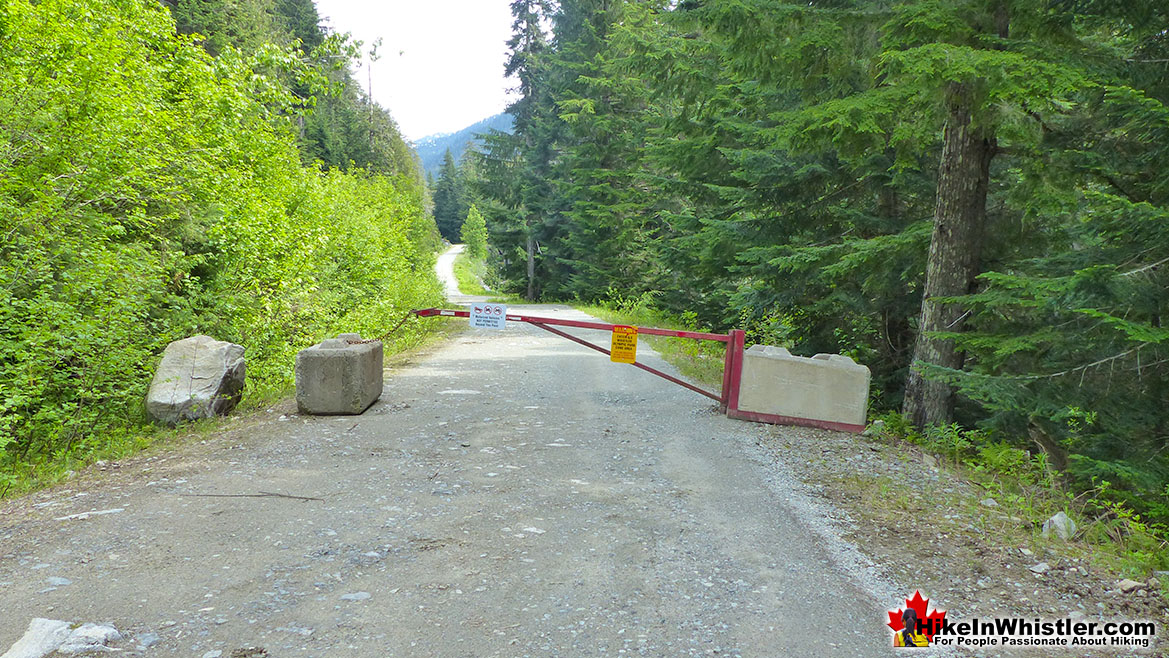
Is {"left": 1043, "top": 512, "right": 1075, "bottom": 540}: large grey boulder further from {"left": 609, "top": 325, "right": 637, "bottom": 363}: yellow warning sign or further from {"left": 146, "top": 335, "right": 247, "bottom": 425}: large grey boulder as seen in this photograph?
{"left": 146, "top": 335, "right": 247, "bottom": 425}: large grey boulder

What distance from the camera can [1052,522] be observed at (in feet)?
16.2

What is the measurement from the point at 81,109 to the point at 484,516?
273 inches

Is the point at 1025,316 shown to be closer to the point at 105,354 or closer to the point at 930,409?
the point at 930,409

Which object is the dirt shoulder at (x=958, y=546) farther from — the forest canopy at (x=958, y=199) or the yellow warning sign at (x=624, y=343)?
the yellow warning sign at (x=624, y=343)

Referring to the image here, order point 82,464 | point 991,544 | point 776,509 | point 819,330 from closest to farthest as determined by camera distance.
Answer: point 991,544
point 776,509
point 82,464
point 819,330

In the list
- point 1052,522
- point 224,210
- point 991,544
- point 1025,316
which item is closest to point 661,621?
point 991,544

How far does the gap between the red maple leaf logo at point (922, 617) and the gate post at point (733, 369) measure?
15.4 feet

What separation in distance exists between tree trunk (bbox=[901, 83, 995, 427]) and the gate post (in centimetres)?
203

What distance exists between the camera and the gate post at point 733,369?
844 cm

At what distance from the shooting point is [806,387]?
815 centimetres

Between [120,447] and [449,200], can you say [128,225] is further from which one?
[449,200]

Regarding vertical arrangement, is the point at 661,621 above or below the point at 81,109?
below

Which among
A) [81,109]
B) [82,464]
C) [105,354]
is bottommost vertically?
[82,464]

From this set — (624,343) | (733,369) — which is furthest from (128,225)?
(733,369)
